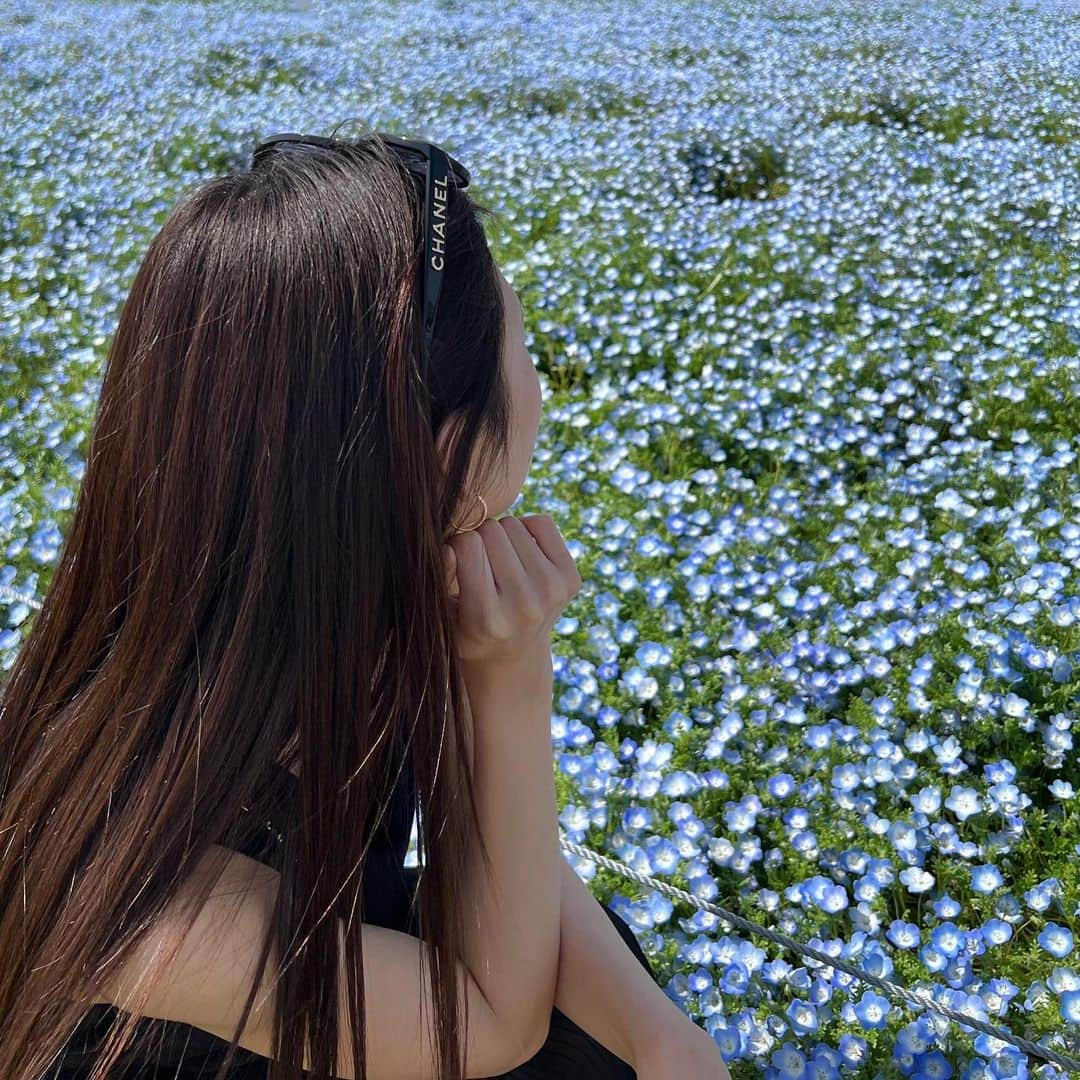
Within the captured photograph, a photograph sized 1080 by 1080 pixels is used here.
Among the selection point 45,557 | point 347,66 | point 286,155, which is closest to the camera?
point 286,155

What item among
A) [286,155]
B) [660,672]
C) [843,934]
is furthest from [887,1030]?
[286,155]

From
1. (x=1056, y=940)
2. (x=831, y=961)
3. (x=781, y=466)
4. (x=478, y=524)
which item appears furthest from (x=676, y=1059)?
(x=781, y=466)

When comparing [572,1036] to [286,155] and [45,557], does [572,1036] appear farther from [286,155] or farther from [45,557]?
[45,557]

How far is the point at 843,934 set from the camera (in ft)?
6.31

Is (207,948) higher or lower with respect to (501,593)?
lower

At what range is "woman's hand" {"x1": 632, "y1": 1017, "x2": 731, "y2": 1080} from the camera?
1.31 meters

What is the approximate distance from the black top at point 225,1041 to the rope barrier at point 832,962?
0.57 metres

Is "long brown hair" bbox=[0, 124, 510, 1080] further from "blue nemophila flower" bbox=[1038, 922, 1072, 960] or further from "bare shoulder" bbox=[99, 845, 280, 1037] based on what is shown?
"blue nemophila flower" bbox=[1038, 922, 1072, 960]

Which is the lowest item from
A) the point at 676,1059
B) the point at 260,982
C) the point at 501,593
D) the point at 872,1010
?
the point at 872,1010

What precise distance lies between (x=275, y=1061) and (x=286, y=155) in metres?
0.90

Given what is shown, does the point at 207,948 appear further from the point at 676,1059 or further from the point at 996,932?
the point at 996,932

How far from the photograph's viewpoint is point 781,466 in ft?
10.7

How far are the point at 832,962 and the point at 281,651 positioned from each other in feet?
3.71

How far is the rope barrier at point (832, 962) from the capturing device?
1.59 metres
